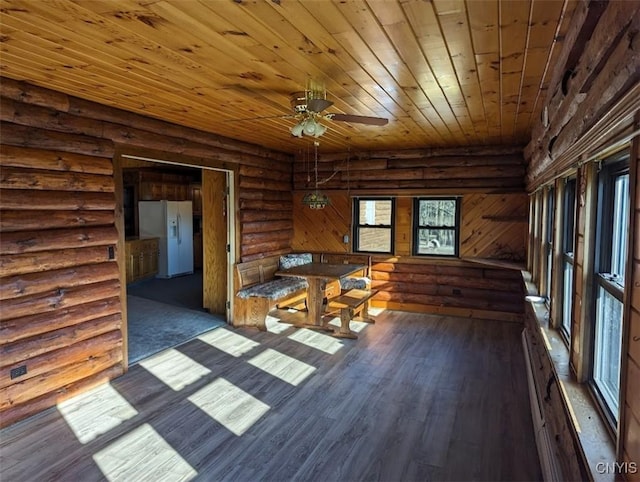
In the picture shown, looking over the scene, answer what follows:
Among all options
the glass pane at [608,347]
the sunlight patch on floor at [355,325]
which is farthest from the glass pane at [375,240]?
the glass pane at [608,347]

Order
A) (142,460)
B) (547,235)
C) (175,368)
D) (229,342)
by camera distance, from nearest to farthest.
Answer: (142,460) → (547,235) → (175,368) → (229,342)

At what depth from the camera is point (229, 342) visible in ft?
17.7

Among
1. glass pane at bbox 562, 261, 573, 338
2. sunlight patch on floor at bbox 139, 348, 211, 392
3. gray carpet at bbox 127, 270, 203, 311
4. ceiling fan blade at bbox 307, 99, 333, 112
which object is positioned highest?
ceiling fan blade at bbox 307, 99, 333, 112

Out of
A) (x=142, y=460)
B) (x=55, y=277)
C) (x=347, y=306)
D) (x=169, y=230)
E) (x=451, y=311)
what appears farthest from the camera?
(x=169, y=230)

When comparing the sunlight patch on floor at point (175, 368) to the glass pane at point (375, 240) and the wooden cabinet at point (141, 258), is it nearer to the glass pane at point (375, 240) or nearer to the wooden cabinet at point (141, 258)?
the glass pane at point (375, 240)

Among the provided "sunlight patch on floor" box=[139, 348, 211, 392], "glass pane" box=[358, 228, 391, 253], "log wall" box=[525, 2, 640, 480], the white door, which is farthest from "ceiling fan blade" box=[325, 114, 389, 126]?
the white door

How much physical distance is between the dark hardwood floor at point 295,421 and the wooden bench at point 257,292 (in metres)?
0.86

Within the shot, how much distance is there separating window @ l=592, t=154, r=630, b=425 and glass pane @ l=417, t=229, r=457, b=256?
4.76m

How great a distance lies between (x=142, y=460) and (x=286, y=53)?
2.83m

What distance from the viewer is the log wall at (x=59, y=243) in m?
3.32

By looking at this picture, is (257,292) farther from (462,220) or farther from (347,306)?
(462,220)

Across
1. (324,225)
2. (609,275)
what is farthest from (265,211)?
(609,275)

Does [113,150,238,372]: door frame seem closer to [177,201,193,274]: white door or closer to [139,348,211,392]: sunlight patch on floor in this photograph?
[139,348,211,392]: sunlight patch on floor

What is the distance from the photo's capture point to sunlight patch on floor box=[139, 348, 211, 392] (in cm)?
416
